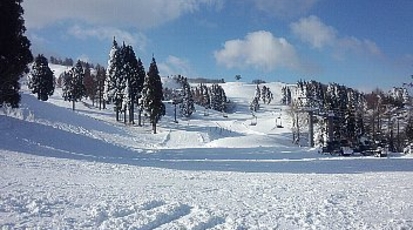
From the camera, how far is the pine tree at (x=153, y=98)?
65062 millimetres

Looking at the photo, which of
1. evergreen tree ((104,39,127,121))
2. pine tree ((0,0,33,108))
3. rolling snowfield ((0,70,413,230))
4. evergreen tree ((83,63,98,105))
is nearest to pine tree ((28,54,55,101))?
evergreen tree ((83,63,98,105))

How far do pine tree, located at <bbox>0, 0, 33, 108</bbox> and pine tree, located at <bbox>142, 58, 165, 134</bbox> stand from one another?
39.0m

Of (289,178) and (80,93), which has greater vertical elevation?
(80,93)

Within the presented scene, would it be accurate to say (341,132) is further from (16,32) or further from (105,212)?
(105,212)

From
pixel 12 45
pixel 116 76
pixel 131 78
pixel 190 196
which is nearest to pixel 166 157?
pixel 12 45

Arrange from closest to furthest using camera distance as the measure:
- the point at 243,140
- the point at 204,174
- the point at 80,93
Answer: the point at 204,174
the point at 243,140
the point at 80,93

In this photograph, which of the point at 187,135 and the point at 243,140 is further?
the point at 187,135

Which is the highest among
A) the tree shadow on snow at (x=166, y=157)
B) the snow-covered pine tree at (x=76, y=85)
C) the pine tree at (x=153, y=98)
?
the snow-covered pine tree at (x=76, y=85)

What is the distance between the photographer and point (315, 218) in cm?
1209

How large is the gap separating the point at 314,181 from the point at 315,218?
837cm

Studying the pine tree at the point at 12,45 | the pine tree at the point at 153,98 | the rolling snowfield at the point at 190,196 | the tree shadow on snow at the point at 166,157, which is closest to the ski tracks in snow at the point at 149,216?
the rolling snowfield at the point at 190,196

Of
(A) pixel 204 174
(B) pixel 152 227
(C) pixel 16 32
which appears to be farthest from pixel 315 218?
(C) pixel 16 32

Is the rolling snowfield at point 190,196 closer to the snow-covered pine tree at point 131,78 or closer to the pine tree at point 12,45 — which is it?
the pine tree at point 12,45

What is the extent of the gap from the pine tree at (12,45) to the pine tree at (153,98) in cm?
3904
